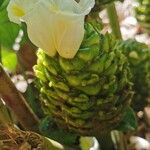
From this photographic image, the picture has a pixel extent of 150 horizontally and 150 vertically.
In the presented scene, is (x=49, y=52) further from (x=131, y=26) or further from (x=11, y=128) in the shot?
(x=131, y=26)

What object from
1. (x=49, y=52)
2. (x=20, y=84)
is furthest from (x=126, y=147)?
(x=49, y=52)

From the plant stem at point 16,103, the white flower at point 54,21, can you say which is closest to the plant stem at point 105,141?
the plant stem at point 16,103

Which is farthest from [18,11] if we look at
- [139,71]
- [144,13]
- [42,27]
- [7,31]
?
[144,13]

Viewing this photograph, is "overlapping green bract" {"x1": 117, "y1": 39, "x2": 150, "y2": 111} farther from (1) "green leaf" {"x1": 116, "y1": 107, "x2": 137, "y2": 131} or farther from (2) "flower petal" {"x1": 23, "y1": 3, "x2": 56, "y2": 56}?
(2) "flower petal" {"x1": 23, "y1": 3, "x2": 56, "y2": 56}

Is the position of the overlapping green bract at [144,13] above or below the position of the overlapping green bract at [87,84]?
below

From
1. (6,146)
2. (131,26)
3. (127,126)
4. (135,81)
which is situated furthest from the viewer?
(131,26)

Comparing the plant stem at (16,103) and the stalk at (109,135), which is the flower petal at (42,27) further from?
the stalk at (109,135)

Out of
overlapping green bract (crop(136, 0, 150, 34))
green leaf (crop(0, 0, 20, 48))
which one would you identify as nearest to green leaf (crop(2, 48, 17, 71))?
green leaf (crop(0, 0, 20, 48))
